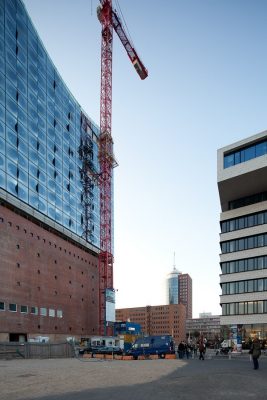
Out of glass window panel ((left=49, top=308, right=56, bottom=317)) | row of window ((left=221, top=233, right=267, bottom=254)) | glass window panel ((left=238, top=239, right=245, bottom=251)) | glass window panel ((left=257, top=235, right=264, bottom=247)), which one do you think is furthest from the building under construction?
glass window panel ((left=257, top=235, right=264, bottom=247))

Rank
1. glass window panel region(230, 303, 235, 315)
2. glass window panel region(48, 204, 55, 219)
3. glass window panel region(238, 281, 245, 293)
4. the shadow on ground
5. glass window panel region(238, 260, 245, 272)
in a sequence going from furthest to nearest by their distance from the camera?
1. glass window panel region(48, 204, 55, 219)
2. glass window panel region(230, 303, 235, 315)
3. glass window panel region(238, 260, 245, 272)
4. glass window panel region(238, 281, 245, 293)
5. the shadow on ground

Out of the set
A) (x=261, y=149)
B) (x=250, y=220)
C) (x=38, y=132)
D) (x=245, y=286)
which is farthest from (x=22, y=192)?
(x=245, y=286)

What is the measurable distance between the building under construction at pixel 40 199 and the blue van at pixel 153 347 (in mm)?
22282

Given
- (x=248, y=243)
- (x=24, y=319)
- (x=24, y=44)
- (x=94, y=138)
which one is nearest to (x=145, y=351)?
(x=24, y=319)

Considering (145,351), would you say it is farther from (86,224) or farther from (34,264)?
(86,224)

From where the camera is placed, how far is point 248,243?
241 feet

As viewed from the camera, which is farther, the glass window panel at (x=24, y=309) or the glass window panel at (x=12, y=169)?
the glass window panel at (x=24, y=309)

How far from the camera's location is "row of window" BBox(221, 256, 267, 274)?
70769 mm

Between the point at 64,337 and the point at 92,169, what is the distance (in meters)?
40.6

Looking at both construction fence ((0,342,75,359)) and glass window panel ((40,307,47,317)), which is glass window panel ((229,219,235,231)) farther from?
construction fence ((0,342,75,359))

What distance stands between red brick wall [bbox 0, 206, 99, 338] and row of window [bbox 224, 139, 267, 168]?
32.6m

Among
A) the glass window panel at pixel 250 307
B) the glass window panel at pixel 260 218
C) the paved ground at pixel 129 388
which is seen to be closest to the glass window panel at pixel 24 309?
the glass window panel at pixel 250 307

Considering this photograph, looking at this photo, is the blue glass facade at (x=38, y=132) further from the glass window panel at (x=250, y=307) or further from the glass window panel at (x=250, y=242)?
Result: the glass window panel at (x=250, y=307)

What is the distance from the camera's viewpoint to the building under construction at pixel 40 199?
6675 cm
